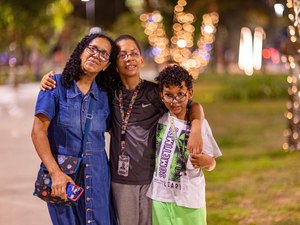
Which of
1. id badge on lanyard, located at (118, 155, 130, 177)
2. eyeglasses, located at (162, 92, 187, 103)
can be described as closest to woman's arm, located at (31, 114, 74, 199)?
id badge on lanyard, located at (118, 155, 130, 177)

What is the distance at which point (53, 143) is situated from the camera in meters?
4.09

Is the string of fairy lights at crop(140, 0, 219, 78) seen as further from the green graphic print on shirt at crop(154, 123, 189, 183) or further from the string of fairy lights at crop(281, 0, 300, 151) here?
the green graphic print on shirt at crop(154, 123, 189, 183)

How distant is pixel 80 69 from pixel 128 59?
1.05 ft

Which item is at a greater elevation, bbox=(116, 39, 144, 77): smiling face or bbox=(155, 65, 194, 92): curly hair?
bbox=(116, 39, 144, 77): smiling face

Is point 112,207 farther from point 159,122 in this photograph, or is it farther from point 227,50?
point 227,50

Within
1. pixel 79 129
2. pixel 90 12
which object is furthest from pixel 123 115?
pixel 90 12

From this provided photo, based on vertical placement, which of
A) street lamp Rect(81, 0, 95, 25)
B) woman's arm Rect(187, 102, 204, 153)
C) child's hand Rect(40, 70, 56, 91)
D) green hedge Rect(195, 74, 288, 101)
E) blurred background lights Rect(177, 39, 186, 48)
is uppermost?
street lamp Rect(81, 0, 95, 25)

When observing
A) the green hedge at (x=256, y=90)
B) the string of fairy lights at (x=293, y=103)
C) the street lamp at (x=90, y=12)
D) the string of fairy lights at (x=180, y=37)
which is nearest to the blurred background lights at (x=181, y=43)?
the string of fairy lights at (x=180, y=37)

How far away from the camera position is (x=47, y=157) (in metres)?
3.96

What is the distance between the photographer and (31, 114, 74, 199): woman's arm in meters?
3.93

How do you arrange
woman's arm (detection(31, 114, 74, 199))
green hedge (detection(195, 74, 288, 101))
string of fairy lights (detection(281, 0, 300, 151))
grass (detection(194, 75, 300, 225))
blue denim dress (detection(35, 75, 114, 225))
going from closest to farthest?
woman's arm (detection(31, 114, 74, 199)), blue denim dress (detection(35, 75, 114, 225)), grass (detection(194, 75, 300, 225)), string of fairy lights (detection(281, 0, 300, 151)), green hedge (detection(195, 74, 288, 101))

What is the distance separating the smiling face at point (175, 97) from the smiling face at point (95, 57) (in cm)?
42

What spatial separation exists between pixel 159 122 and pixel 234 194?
3.94 metres

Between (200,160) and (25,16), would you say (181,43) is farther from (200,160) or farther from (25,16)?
(200,160)
